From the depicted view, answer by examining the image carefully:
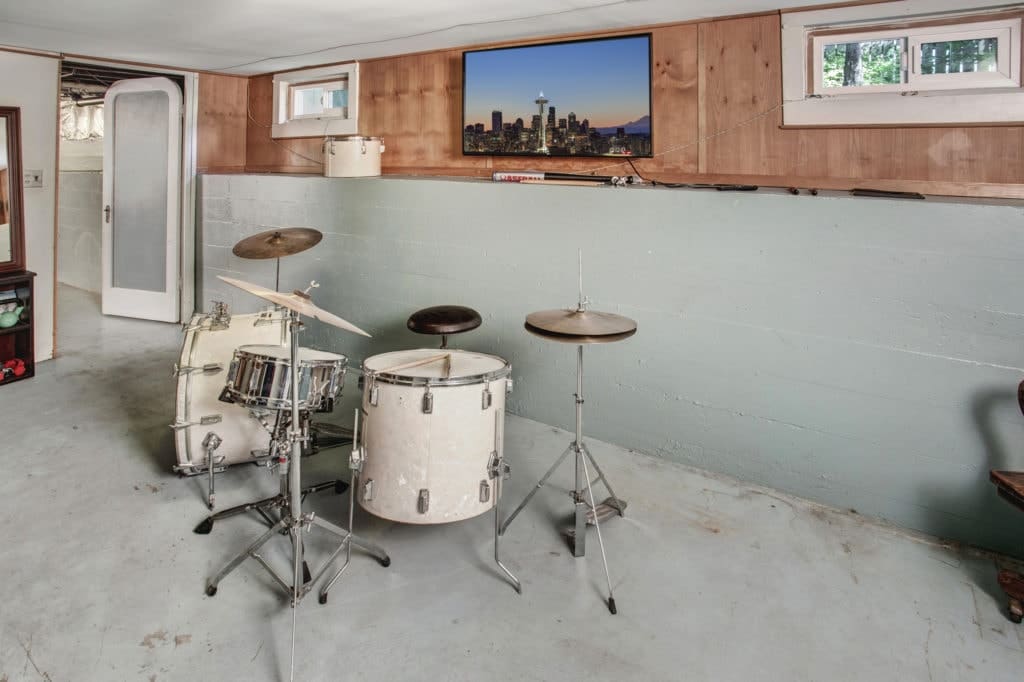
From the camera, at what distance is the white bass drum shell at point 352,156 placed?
4.79 meters

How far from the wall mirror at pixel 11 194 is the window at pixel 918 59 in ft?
16.1

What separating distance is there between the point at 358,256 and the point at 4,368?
2366 millimetres

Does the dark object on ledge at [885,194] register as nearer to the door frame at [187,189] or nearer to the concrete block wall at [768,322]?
the concrete block wall at [768,322]

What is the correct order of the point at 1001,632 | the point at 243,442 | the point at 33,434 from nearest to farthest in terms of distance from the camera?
the point at 1001,632 → the point at 243,442 → the point at 33,434

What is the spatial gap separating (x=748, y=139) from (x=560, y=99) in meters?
1.19

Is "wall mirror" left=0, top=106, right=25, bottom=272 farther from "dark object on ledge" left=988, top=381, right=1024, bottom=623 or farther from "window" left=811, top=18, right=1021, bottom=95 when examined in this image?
"dark object on ledge" left=988, top=381, right=1024, bottom=623

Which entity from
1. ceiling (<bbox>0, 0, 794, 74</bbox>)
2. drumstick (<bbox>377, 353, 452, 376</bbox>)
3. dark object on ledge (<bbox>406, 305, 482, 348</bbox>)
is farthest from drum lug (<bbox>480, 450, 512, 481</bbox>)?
ceiling (<bbox>0, 0, 794, 74</bbox>)

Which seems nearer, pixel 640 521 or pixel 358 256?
pixel 640 521

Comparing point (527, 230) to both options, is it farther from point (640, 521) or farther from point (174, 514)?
point (174, 514)

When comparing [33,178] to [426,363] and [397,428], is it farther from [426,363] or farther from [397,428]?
[397,428]

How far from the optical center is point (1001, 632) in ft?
7.34

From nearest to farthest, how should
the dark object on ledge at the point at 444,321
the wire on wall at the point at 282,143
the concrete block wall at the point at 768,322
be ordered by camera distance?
1. the concrete block wall at the point at 768,322
2. the dark object on ledge at the point at 444,321
3. the wire on wall at the point at 282,143

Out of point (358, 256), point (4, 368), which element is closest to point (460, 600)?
point (358, 256)

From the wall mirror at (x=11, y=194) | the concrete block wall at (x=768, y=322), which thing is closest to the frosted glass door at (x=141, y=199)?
the wall mirror at (x=11, y=194)
